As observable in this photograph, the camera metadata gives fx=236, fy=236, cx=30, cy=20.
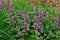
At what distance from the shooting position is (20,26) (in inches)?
139

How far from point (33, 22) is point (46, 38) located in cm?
33

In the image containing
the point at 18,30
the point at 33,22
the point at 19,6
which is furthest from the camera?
the point at 19,6

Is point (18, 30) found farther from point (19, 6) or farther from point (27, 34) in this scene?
point (19, 6)

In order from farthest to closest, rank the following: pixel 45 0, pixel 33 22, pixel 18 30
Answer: pixel 45 0
pixel 33 22
pixel 18 30

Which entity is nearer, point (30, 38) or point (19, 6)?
point (30, 38)

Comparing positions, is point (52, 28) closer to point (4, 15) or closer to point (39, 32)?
point (39, 32)

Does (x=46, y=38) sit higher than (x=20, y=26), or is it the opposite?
(x=20, y=26)

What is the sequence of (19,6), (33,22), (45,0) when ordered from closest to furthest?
(33,22) → (19,6) → (45,0)

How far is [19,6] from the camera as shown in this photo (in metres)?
4.48

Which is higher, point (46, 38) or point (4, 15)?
point (4, 15)

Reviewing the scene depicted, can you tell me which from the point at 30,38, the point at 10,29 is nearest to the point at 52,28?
the point at 30,38

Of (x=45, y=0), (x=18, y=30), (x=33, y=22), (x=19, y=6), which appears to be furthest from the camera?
(x=45, y=0)

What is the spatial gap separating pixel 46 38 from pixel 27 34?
1.08 feet

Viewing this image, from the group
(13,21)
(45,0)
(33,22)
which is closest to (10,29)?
(13,21)
